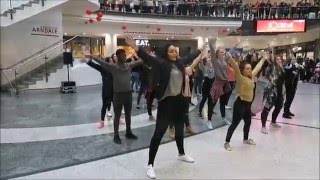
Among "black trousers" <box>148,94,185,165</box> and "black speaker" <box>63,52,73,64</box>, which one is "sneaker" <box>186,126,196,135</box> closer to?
"black trousers" <box>148,94,185,165</box>

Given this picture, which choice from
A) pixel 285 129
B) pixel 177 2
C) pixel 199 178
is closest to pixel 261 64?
pixel 285 129

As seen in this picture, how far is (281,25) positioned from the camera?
19328mm

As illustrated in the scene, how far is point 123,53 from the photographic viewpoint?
15.5 ft

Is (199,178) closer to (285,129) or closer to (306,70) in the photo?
(285,129)

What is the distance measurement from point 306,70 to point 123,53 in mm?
15798

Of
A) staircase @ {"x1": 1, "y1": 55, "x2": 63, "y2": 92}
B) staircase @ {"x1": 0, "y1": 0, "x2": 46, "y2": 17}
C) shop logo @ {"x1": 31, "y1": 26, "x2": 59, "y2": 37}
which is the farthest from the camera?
shop logo @ {"x1": 31, "y1": 26, "x2": 59, "y2": 37}

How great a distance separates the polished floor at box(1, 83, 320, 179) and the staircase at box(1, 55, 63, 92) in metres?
6.73

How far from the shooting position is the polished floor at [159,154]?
11.9ft

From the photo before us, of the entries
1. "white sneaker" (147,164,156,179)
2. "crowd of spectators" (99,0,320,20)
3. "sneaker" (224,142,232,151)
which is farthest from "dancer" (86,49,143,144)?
"crowd of spectators" (99,0,320,20)

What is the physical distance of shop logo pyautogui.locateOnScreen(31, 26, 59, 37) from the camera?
13.7m

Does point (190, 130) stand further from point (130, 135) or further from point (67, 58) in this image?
point (67, 58)

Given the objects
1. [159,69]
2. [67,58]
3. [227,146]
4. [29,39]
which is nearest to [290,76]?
[227,146]

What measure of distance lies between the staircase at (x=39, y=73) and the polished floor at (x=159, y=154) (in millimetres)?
6725

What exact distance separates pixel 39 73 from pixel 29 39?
145cm
